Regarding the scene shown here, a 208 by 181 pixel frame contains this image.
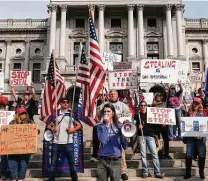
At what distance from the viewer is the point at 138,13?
124 ft

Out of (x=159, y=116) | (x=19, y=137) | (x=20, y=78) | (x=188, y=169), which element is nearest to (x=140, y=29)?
(x=20, y=78)

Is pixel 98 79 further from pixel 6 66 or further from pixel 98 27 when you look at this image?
pixel 6 66

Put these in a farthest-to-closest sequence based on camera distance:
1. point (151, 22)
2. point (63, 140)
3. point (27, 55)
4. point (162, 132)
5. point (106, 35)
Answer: point (27, 55)
point (151, 22)
point (106, 35)
point (162, 132)
point (63, 140)

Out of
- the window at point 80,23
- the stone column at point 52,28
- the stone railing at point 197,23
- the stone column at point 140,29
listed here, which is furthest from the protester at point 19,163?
the stone railing at point 197,23

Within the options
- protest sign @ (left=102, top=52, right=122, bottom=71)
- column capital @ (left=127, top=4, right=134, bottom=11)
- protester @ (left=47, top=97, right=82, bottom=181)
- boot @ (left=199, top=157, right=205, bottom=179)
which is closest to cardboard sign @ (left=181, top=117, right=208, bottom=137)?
boot @ (left=199, top=157, right=205, bottom=179)

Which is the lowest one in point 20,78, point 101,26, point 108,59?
point 20,78

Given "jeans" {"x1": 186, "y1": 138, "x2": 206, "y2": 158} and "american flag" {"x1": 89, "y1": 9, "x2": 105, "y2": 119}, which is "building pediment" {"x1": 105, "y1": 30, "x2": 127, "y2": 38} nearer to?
"american flag" {"x1": 89, "y1": 9, "x2": 105, "y2": 119}

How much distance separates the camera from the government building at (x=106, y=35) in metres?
37.2

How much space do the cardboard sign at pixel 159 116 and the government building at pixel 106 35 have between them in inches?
987

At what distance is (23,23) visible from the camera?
43.5 meters

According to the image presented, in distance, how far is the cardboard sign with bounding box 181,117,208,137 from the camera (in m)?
8.23

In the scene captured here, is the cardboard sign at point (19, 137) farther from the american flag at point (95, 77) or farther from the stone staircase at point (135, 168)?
the american flag at point (95, 77)

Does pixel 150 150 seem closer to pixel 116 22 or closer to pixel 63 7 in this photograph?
pixel 63 7

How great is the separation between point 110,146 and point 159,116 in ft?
11.4
